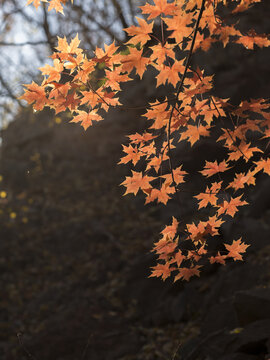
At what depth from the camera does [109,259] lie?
7582mm

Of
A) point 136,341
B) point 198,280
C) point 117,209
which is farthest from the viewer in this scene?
point 117,209

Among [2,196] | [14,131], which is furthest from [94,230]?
[14,131]

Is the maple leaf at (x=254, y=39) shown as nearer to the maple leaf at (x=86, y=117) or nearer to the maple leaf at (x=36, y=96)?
the maple leaf at (x=86, y=117)

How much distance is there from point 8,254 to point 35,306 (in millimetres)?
1958

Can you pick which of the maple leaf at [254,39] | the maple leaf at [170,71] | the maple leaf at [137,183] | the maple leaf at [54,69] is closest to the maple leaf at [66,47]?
the maple leaf at [54,69]

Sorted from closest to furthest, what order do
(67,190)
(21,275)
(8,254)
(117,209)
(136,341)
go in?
(136,341) < (21,275) < (8,254) < (117,209) < (67,190)

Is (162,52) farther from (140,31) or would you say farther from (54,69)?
(54,69)

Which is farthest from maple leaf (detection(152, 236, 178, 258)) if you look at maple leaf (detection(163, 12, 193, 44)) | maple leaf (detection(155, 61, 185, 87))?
maple leaf (detection(163, 12, 193, 44))

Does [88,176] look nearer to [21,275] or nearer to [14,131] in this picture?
[21,275]

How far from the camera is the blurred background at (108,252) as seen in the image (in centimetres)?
482

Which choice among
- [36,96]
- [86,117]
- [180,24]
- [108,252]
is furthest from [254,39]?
[108,252]

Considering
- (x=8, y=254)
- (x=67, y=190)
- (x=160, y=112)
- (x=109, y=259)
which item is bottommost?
(x=160, y=112)

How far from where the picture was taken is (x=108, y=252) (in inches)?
307

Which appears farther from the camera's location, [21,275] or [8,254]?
[8,254]
